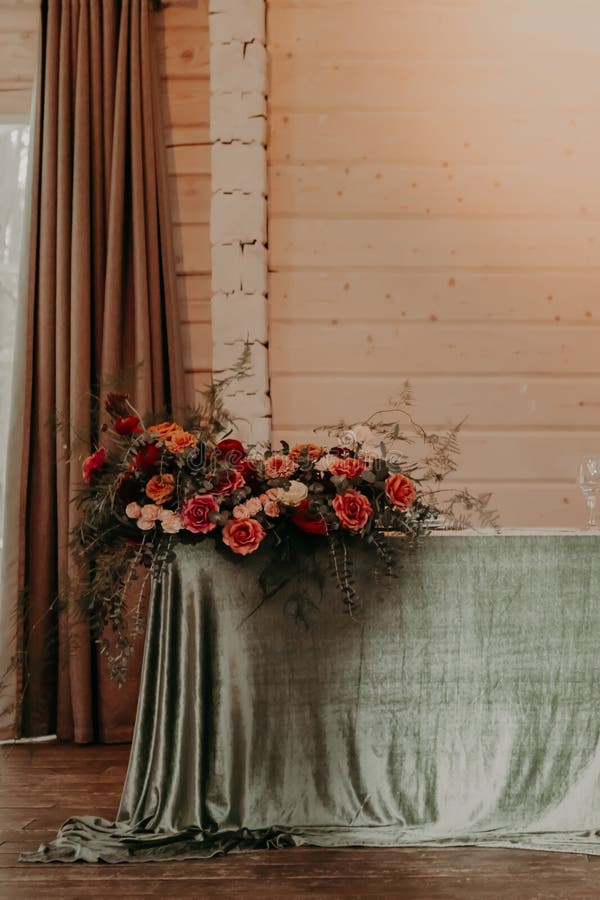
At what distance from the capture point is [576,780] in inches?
98.0

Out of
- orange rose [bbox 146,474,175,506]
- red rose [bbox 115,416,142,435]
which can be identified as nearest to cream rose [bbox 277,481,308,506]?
orange rose [bbox 146,474,175,506]

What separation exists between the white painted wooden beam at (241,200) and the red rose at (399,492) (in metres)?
1.44

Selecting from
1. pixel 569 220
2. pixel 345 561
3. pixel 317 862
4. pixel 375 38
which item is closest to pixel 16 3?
pixel 375 38

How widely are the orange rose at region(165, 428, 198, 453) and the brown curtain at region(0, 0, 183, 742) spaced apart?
1.29 meters

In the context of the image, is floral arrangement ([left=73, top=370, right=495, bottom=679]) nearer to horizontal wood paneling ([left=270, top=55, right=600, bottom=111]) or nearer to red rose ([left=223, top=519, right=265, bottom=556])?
red rose ([left=223, top=519, right=265, bottom=556])

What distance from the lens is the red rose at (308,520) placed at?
244 centimetres

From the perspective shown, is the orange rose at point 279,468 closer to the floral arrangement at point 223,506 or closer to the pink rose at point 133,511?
the floral arrangement at point 223,506

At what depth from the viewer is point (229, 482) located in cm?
247

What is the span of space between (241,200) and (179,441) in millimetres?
1666

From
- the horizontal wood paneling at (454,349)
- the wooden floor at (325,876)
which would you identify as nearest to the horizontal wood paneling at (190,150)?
the horizontal wood paneling at (454,349)

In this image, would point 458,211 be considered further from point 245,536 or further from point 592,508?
point 245,536

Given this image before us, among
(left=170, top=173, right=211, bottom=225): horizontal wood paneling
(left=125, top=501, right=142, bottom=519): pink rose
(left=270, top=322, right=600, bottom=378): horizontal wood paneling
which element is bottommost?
(left=125, top=501, right=142, bottom=519): pink rose

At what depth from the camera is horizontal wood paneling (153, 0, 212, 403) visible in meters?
3.97

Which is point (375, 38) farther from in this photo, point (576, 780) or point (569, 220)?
point (576, 780)
